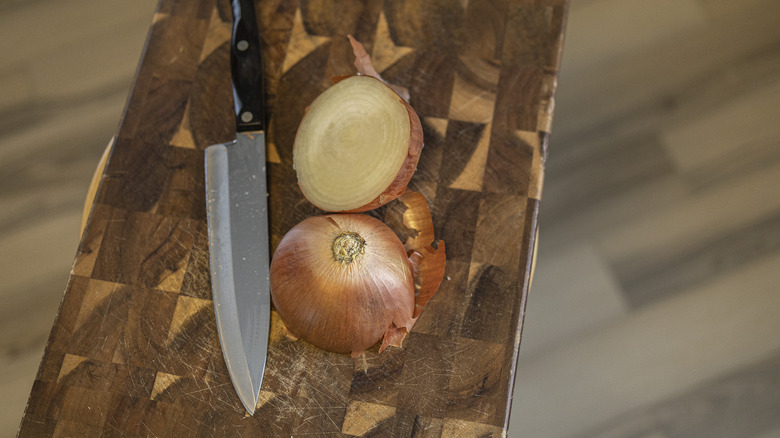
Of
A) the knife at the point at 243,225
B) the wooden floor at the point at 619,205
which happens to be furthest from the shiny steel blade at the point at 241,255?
the wooden floor at the point at 619,205

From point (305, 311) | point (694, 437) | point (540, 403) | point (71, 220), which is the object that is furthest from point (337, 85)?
point (694, 437)

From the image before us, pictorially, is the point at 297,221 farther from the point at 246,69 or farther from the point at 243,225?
the point at 246,69

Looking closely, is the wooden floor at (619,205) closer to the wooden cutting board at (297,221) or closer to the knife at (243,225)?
the wooden cutting board at (297,221)

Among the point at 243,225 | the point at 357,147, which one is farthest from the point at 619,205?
the point at 243,225

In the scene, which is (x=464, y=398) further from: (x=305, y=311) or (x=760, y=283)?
(x=760, y=283)

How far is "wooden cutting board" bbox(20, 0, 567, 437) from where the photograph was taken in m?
0.96

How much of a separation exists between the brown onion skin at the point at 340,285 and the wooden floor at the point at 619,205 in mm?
685

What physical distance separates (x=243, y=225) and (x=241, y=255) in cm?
5

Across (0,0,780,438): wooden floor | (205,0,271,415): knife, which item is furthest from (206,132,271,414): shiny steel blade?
(0,0,780,438): wooden floor

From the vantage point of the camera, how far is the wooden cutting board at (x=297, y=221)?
37.9 inches

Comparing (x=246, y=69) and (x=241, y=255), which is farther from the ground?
(x=246, y=69)

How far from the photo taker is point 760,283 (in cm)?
152

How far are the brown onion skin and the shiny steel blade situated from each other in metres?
0.06

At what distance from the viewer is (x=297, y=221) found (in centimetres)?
104
